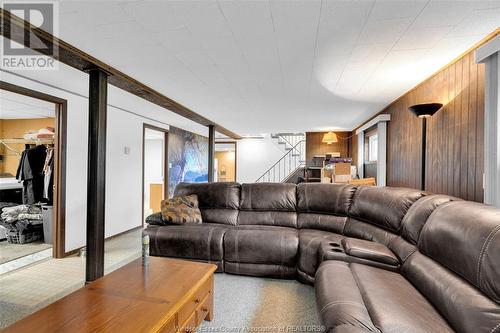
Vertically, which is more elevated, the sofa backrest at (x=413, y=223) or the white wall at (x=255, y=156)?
the white wall at (x=255, y=156)

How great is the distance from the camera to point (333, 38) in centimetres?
207

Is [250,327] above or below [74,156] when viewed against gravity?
below

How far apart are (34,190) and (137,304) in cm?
429

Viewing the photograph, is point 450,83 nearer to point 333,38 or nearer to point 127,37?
point 333,38

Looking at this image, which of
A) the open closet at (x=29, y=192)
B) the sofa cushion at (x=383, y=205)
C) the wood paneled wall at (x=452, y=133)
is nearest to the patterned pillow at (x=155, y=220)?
the open closet at (x=29, y=192)

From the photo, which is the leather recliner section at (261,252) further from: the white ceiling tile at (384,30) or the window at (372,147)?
the window at (372,147)

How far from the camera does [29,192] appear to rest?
4.28 m

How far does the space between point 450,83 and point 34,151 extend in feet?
19.9

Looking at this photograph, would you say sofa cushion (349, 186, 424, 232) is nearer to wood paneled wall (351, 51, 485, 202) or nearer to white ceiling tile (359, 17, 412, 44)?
wood paneled wall (351, 51, 485, 202)

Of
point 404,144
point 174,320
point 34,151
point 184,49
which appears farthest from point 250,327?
point 34,151

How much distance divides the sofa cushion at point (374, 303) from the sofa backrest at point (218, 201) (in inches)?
69.3

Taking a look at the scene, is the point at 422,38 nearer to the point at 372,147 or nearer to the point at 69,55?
the point at 69,55

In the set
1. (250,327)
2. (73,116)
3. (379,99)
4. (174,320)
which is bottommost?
(250,327)

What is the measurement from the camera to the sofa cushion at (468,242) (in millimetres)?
1174
